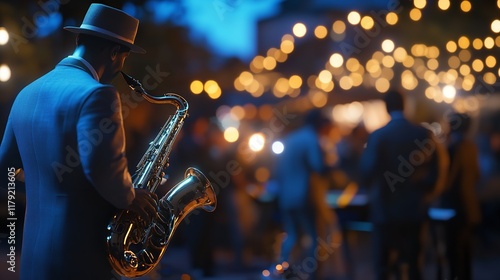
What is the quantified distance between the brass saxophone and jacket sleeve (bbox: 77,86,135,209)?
10.7 inches

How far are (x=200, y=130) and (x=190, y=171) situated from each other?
423cm

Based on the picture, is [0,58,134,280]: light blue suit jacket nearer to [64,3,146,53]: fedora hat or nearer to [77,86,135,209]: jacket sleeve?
[77,86,135,209]: jacket sleeve

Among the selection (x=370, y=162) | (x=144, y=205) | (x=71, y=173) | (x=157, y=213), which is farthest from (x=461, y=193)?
(x=71, y=173)

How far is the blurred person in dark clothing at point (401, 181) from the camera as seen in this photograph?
6375 mm

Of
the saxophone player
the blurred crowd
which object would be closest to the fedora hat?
the saxophone player

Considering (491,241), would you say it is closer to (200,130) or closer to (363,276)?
(363,276)

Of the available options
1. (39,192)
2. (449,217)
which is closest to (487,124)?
(449,217)

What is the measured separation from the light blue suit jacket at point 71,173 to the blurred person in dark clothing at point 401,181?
3699 millimetres

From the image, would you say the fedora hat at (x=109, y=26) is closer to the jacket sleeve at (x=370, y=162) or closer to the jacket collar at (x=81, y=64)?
the jacket collar at (x=81, y=64)

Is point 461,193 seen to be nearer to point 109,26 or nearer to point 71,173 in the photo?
point 109,26

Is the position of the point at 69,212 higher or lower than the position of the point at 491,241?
higher

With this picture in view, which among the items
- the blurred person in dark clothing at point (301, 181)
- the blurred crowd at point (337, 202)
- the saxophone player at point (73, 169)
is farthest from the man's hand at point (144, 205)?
the blurred person in dark clothing at point (301, 181)

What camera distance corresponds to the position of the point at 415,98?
51.0 ft

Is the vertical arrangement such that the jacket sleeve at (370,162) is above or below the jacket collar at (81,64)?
below
